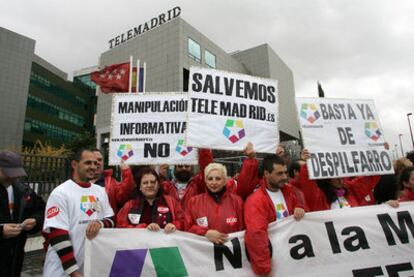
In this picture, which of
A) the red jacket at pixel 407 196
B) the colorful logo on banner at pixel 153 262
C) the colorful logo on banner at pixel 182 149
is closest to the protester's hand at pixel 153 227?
the colorful logo on banner at pixel 153 262

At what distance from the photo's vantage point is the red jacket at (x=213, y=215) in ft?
10.4

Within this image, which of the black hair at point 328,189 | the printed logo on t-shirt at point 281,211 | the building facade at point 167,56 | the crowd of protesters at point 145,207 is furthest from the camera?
the building facade at point 167,56

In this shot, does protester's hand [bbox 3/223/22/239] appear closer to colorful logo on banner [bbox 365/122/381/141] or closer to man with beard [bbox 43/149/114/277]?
man with beard [bbox 43/149/114/277]

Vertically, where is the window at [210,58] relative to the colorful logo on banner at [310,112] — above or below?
above

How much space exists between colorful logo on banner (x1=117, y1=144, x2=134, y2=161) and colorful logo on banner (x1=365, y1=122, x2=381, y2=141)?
3404mm

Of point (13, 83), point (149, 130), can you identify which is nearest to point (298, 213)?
point (149, 130)

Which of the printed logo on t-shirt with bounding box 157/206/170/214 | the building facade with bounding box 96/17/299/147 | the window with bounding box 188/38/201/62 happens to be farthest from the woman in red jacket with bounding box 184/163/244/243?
the window with bounding box 188/38/201/62

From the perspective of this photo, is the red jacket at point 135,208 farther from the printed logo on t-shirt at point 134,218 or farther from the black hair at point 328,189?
the black hair at point 328,189

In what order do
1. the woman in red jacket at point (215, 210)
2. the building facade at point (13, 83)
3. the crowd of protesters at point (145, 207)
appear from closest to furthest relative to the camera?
the crowd of protesters at point (145, 207) < the woman in red jacket at point (215, 210) < the building facade at point (13, 83)

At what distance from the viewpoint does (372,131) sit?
403 centimetres

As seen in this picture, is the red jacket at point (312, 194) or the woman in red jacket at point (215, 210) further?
the red jacket at point (312, 194)

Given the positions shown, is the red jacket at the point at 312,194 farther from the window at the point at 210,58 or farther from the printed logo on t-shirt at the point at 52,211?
the window at the point at 210,58

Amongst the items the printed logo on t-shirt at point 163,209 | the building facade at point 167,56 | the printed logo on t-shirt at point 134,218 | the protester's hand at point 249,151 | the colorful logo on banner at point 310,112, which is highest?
the building facade at point 167,56

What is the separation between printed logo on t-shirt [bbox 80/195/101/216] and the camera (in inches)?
112
